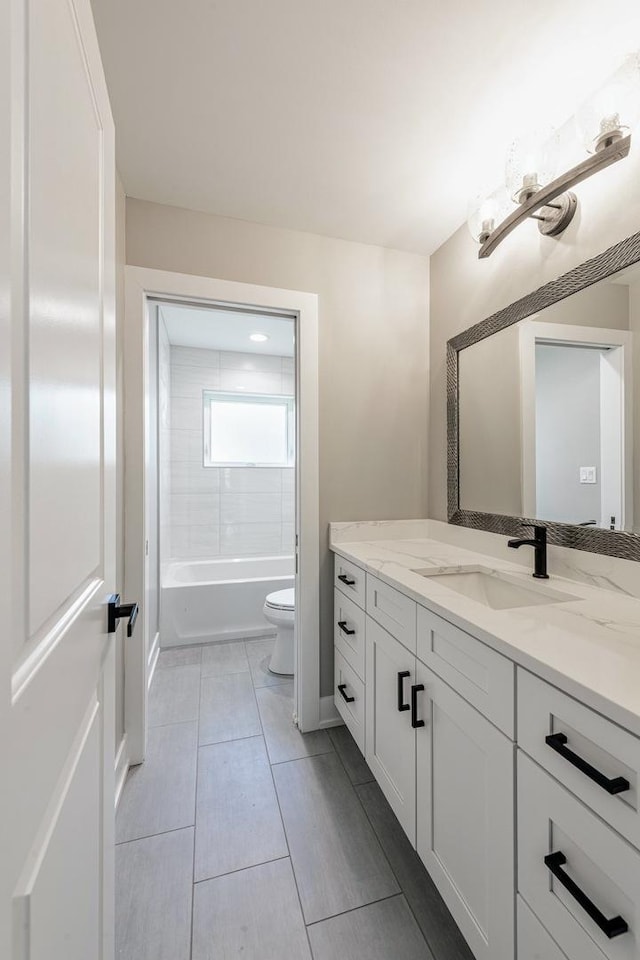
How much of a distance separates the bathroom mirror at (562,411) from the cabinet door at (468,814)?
2.18 feet

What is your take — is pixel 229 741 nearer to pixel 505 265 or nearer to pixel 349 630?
pixel 349 630

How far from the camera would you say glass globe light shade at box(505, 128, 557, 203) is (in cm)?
125

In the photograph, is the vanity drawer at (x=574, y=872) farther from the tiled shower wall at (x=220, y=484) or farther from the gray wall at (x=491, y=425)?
the tiled shower wall at (x=220, y=484)

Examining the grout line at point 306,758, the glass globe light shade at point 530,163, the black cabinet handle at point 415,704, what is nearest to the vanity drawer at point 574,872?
the black cabinet handle at point 415,704

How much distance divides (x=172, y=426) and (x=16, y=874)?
3471 millimetres

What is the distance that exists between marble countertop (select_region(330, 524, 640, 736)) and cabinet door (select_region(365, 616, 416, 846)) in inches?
9.3

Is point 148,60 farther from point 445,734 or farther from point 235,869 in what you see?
point 235,869

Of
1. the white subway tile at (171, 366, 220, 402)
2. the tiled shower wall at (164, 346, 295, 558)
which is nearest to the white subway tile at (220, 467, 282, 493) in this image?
the tiled shower wall at (164, 346, 295, 558)

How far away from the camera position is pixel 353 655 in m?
1.68

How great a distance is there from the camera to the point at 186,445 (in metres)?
3.63

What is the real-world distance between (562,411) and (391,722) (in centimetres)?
119

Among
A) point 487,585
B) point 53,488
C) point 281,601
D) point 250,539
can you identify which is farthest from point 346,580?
point 250,539

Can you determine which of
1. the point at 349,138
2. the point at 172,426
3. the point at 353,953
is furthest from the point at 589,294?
the point at 172,426

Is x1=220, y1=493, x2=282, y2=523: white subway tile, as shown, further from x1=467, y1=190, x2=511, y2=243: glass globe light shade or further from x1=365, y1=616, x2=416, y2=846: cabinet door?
x1=467, y1=190, x2=511, y2=243: glass globe light shade
